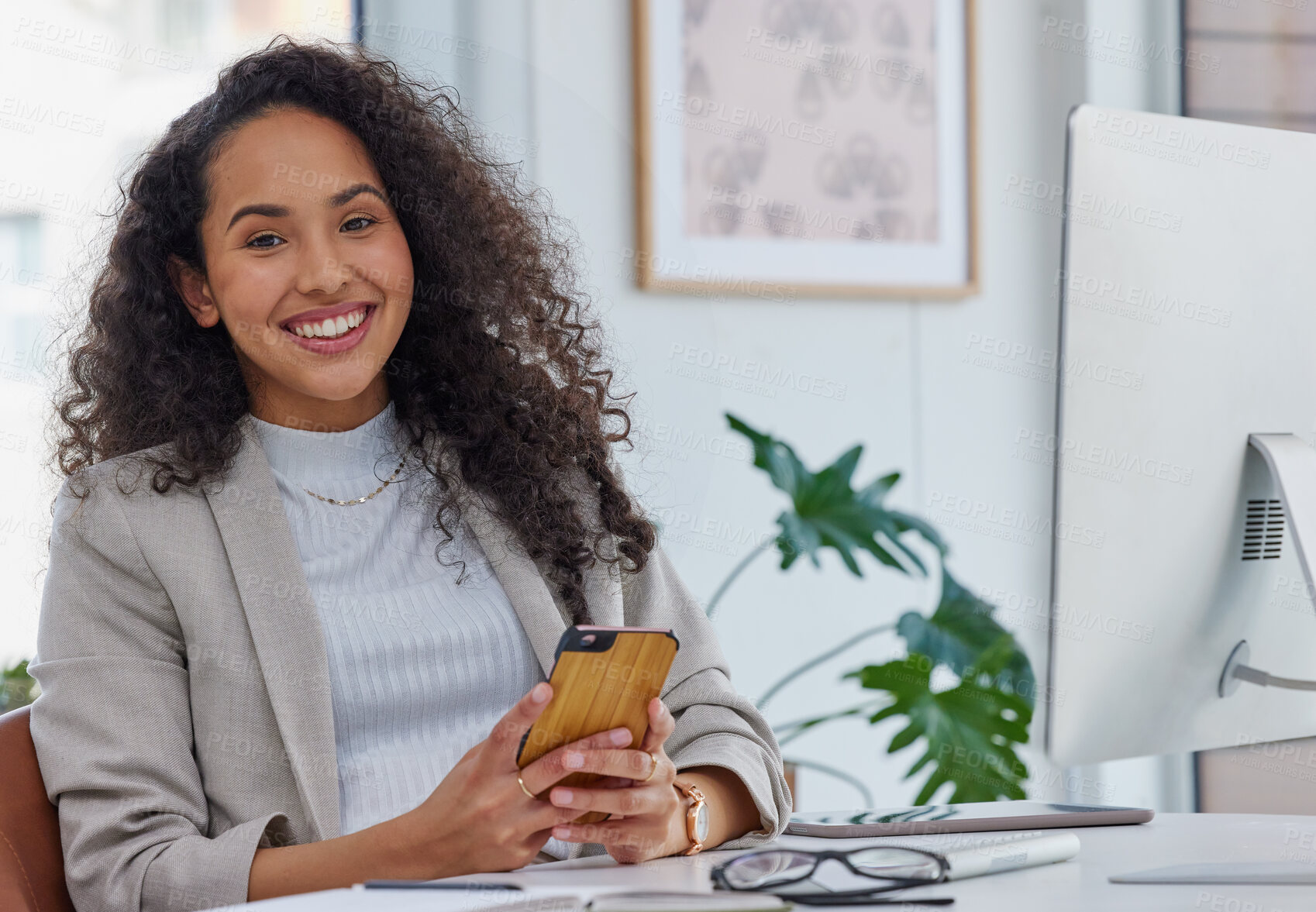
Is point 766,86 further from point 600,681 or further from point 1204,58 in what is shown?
point 600,681

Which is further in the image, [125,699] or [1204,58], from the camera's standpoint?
[1204,58]

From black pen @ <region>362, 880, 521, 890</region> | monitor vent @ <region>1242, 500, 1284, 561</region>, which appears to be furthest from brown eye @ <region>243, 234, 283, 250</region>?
monitor vent @ <region>1242, 500, 1284, 561</region>

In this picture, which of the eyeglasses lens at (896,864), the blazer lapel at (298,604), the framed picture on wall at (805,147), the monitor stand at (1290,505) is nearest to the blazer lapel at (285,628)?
the blazer lapel at (298,604)

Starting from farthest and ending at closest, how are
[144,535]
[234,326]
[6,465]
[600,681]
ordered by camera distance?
[6,465] < [234,326] < [144,535] < [600,681]

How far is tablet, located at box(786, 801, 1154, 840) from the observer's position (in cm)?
105

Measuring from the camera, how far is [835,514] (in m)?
2.24

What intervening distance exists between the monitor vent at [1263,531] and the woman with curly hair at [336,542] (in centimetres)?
47

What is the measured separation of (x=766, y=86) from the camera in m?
2.60

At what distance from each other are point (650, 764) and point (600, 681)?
0.12 metres

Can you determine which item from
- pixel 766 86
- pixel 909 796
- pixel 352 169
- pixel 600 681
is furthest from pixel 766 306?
pixel 600 681

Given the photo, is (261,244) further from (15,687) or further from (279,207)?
(15,687)

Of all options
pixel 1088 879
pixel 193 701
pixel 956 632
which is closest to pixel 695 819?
pixel 1088 879

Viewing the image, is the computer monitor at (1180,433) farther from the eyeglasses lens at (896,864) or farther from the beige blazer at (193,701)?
the beige blazer at (193,701)

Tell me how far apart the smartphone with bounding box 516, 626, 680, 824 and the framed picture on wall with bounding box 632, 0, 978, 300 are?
161 centimetres
